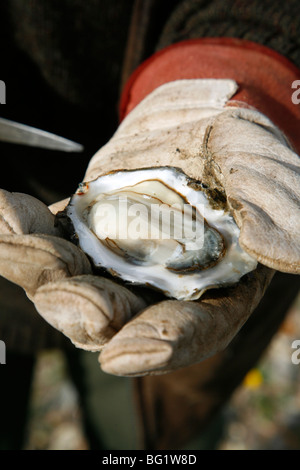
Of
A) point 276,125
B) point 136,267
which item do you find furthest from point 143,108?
point 136,267

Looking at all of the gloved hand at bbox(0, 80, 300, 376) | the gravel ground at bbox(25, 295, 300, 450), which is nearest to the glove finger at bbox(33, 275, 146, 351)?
the gloved hand at bbox(0, 80, 300, 376)

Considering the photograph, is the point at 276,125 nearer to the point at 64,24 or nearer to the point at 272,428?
the point at 64,24

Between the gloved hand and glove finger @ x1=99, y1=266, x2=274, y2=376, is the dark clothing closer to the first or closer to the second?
the gloved hand

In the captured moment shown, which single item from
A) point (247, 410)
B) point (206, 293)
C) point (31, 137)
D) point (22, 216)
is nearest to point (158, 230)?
point (206, 293)

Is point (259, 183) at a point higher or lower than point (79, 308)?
higher

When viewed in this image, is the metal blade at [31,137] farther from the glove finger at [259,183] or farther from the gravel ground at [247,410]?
the gravel ground at [247,410]

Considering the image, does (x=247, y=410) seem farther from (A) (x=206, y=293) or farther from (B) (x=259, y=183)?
(B) (x=259, y=183)
